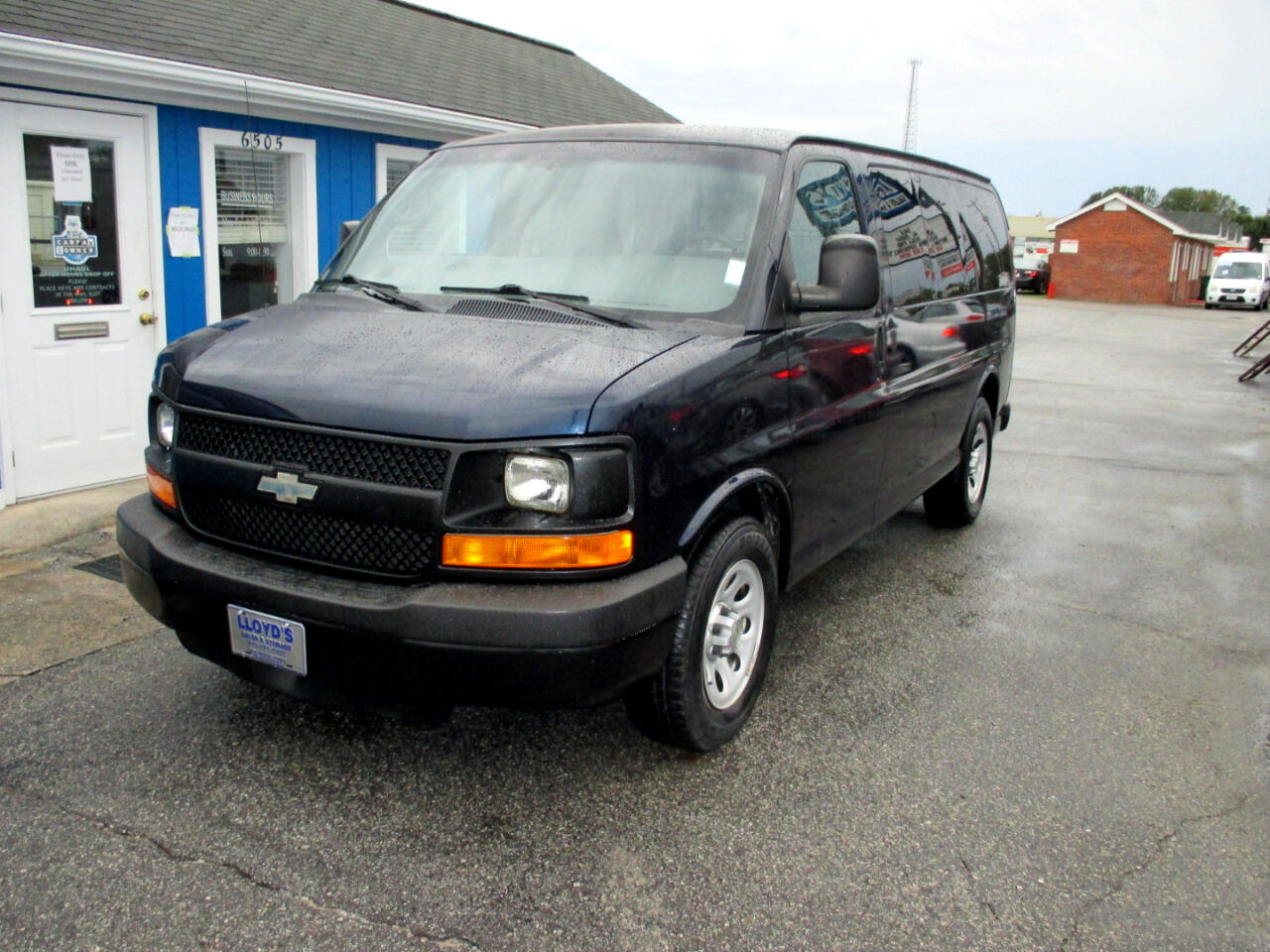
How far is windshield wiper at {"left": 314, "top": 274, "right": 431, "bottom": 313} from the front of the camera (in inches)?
148

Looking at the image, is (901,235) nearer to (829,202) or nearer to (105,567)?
(829,202)

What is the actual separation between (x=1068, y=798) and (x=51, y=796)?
3169 millimetres

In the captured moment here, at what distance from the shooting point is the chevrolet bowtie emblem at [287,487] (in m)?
3.02

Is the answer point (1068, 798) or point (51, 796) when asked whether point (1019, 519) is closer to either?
point (1068, 798)

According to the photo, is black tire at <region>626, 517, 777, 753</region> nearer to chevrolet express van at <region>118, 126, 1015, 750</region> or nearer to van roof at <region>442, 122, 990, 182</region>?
A: chevrolet express van at <region>118, 126, 1015, 750</region>

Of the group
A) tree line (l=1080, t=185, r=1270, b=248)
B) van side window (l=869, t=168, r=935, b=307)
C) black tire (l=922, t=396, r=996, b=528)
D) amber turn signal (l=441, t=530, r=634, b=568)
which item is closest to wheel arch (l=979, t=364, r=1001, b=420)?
black tire (l=922, t=396, r=996, b=528)

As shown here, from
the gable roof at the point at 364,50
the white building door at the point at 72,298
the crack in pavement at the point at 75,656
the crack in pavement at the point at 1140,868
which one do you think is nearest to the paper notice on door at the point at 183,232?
Result: the white building door at the point at 72,298

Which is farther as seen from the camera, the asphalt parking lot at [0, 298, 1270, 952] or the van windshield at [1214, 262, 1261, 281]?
the van windshield at [1214, 262, 1261, 281]

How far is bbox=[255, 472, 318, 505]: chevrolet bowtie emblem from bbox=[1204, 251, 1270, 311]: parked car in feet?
154

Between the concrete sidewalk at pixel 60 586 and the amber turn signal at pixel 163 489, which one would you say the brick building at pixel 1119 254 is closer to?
the concrete sidewalk at pixel 60 586

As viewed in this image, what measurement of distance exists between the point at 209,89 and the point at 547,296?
14.8 feet

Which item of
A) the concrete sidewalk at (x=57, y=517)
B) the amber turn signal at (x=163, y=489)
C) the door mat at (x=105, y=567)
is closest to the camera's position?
the amber turn signal at (x=163, y=489)

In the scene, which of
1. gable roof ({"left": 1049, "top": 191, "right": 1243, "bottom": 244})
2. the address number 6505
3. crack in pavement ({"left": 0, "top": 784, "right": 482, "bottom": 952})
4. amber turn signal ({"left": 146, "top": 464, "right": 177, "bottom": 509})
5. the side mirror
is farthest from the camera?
gable roof ({"left": 1049, "top": 191, "right": 1243, "bottom": 244})

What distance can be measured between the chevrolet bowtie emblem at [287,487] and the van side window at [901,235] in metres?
2.75
